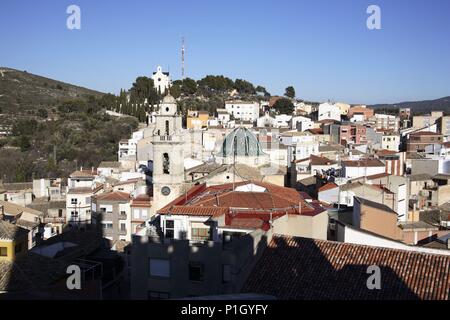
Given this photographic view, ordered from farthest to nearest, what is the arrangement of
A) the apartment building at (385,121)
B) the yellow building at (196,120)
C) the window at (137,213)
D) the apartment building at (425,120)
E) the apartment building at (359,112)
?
the apartment building at (359,112) < the apartment building at (385,121) < the apartment building at (425,120) < the yellow building at (196,120) < the window at (137,213)

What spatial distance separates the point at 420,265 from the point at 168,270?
599 centimetres

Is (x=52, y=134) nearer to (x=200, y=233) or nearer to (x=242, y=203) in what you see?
(x=242, y=203)

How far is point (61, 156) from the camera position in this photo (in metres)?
61.4

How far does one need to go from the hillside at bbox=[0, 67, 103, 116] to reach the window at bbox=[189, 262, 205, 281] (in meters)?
72.4

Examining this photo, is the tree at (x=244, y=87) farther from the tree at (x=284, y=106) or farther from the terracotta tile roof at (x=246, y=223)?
the terracotta tile roof at (x=246, y=223)

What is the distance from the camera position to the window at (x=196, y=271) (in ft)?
43.7

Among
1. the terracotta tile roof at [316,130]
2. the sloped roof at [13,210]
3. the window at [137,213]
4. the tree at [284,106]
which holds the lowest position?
the sloped roof at [13,210]

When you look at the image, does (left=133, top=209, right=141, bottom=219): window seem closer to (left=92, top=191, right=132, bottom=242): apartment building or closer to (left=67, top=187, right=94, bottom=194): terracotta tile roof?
(left=92, top=191, right=132, bottom=242): apartment building

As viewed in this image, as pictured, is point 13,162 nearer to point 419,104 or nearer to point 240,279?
point 240,279

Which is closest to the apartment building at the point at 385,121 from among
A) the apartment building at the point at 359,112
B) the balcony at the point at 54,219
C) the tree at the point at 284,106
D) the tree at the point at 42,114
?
the apartment building at the point at 359,112

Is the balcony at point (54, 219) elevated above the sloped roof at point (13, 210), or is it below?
below

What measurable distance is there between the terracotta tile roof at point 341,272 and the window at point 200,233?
2.16m
